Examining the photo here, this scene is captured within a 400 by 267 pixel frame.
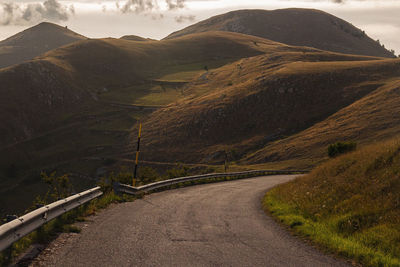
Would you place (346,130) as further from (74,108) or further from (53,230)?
(74,108)

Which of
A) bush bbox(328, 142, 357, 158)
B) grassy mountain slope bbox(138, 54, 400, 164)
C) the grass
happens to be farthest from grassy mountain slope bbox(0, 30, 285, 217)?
the grass

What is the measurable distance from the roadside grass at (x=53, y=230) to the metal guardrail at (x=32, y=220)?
0.24 meters

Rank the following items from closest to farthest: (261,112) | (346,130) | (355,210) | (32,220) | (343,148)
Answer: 1. (32,220)
2. (355,210)
3. (343,148)
4. (346,130)
5. (261,112)

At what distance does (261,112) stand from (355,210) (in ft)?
259

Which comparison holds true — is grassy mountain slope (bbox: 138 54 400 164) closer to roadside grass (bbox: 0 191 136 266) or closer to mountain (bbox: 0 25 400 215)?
mountain (bbox: 0 25 400 215)

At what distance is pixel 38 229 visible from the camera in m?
8.55

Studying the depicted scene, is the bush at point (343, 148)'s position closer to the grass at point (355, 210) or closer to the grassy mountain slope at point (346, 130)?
the grass at point (355, 210)

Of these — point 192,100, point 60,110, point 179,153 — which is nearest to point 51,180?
point 179,153

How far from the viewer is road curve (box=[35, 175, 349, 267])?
7094 mm

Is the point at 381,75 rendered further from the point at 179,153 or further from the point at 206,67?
the point at 206,67

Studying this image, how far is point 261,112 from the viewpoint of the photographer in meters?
89.3

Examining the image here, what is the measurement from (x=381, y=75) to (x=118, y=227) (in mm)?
101241

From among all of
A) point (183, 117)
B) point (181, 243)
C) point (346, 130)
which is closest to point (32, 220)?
point (181, 243)

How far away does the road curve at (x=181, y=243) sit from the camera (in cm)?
709
